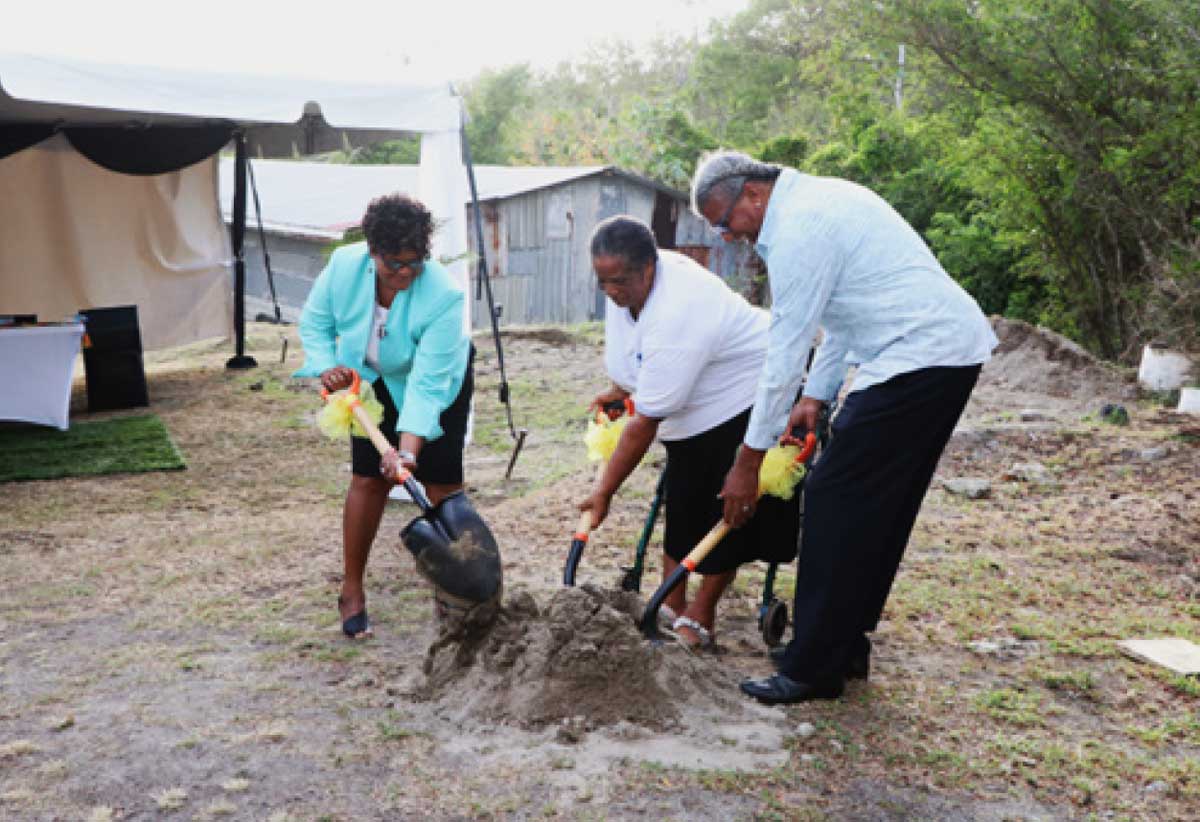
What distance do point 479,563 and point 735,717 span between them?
88cm

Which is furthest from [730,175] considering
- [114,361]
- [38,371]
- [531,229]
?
[531,229]

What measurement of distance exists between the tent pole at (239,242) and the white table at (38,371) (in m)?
3.14

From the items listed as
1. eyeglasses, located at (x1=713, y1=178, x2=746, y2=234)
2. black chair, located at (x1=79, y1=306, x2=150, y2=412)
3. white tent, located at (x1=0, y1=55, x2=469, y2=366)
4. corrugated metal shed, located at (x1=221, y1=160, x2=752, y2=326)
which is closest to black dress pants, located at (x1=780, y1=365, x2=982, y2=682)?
eyeglasses, located at (x1=713, y1=178, x2=746, y2=234)

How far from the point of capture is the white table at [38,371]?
767 centimetres

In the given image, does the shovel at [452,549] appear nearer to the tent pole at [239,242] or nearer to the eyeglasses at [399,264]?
the eyeglasses at [399,264]

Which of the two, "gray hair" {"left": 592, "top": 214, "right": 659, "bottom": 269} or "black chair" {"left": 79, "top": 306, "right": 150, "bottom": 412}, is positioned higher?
"gray hair" {"left": 592, "top": 214, "right": 659, "bottom": 269}

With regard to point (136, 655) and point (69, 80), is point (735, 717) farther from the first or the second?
point (69, 80)

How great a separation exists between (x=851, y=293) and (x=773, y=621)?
128 centimetres

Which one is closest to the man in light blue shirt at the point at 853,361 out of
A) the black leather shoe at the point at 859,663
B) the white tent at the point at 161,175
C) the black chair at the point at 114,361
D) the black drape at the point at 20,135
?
the black leather shoe at the point at 859,663

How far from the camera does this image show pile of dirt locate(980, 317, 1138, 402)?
9734 mm

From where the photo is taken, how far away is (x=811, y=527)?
125 inches

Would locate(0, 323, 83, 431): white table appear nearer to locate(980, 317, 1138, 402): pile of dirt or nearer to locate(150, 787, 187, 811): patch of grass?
locate(150, 787, 187, 811): patch of grass

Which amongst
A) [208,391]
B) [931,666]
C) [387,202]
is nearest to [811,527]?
[931,666]

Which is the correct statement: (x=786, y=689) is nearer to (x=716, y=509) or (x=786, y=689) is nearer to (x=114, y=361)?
(x=716, y=509)
